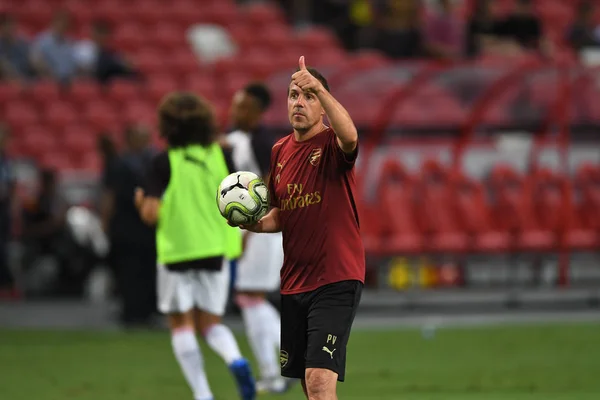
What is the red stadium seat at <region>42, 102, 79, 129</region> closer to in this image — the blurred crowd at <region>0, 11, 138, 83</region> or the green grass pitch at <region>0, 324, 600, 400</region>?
the blurred crowd at <region>0, 11, 138, 83</region>

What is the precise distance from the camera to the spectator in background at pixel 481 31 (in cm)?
2194

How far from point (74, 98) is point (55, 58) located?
860mm

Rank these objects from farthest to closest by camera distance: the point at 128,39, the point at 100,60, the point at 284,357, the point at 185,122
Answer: the point at 128,39
the point at 100,60
the point at 185,122
the point at 284,357

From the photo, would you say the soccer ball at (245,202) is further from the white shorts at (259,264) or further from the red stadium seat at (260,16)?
the red stadium seat at (260,16)

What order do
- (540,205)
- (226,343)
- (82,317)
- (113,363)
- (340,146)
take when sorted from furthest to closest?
1. (540,205)
2. (82,317)
3. (113,363)
4. (226,343)
5. (340,146)

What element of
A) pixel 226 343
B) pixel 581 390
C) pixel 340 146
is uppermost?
pixel 340 146

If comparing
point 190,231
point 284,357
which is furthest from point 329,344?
point 190,231

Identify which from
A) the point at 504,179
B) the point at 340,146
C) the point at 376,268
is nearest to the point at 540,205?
the point at 504,179

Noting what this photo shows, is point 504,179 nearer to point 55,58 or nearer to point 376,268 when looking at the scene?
point 376,268

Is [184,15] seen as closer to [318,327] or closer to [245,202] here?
[245,202]

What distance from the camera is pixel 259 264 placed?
11039 millimetres

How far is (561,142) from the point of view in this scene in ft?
59.4

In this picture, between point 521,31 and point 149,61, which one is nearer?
point 521,31

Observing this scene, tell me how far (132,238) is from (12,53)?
6.76 metres
